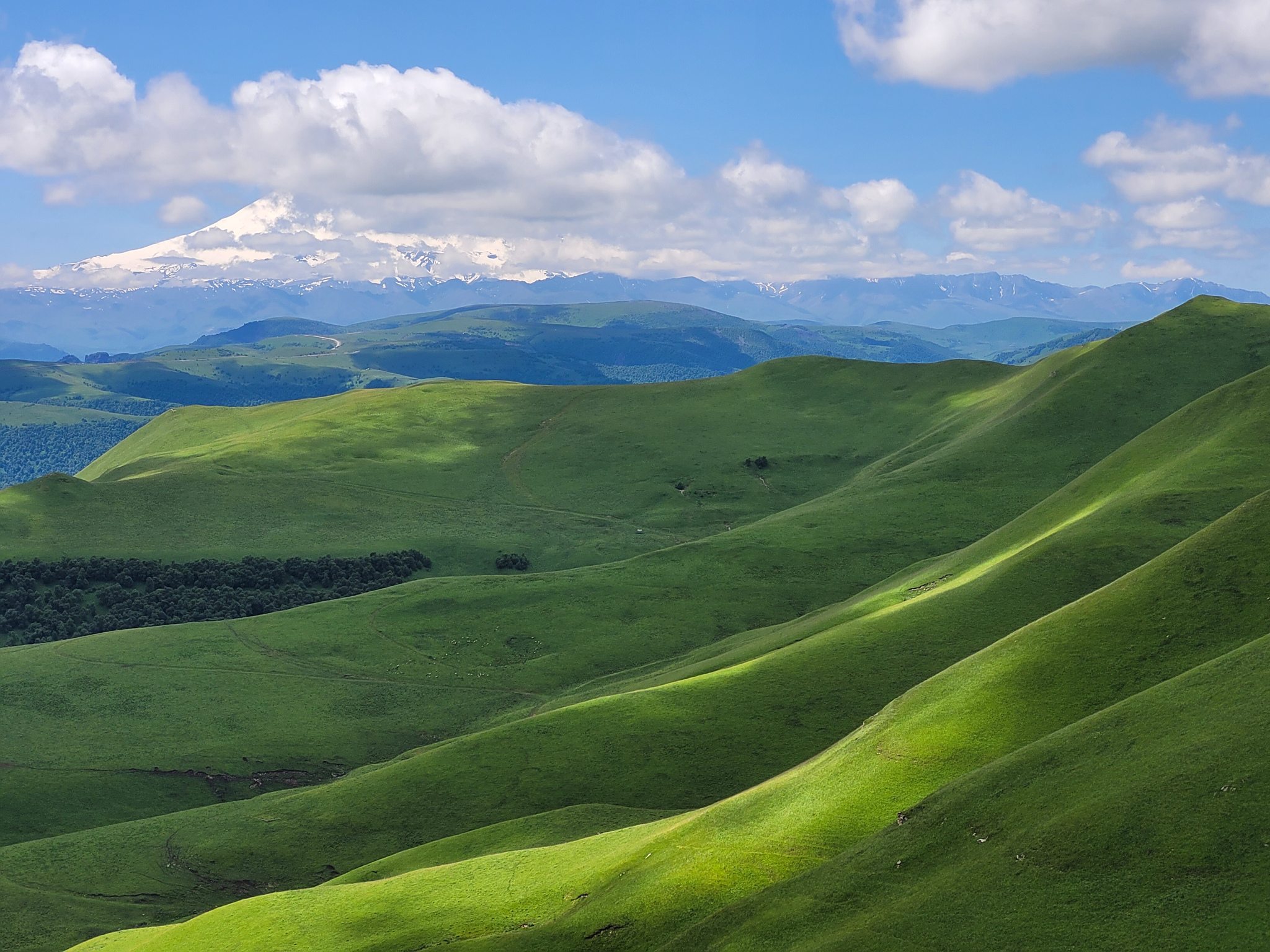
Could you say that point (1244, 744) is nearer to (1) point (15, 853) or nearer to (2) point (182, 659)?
(1) point (15, 853)

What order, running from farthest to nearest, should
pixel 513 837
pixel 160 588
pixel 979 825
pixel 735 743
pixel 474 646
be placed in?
pixel 160 588 → pixel 474 646 → pixel 735 743 → pixel 513 837 → pixel 979 825

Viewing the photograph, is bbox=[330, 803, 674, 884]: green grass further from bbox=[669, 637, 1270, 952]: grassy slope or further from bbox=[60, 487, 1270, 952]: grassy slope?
bbox=[669, 637, 1270, 952]: grassy slope

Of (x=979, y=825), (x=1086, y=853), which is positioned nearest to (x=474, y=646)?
(x=979, y=825)

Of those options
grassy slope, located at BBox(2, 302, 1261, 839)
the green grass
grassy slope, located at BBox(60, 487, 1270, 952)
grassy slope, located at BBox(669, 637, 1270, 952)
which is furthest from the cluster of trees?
grassy slope, located at BBox(669, 637, 1270, 952)

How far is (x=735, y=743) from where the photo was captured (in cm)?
7425

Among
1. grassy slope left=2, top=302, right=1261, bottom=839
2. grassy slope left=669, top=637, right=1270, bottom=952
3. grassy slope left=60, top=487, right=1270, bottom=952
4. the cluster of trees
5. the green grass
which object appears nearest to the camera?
grassy slope left=669, top=637, right=1270, bottom=952

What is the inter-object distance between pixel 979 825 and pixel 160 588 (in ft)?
523

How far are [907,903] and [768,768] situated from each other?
37.7 meters

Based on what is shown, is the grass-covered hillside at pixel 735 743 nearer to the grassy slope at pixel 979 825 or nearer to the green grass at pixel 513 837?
the grassy slope at pixel 979 825

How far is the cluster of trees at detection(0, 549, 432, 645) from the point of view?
519 ft

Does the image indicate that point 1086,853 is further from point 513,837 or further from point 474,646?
point 474,646

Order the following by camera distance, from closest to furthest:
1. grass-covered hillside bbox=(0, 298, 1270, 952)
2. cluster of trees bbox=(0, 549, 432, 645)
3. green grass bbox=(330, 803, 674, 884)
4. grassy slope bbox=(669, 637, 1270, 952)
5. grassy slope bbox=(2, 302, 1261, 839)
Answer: grassy slope bbox=(669, 637, 1270, 952), grass-covered hillside bbox=(0, 298, 1270, 952), green grass bbox=(330, 803, 674, 884), grassy slope bbox=(2, 302, 1261, 839), cluster of trees bbox=(0, 549, 432, 645)

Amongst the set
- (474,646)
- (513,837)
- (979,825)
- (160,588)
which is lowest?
(513,837)

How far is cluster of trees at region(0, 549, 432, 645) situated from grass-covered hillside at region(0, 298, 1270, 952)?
2475 cm
